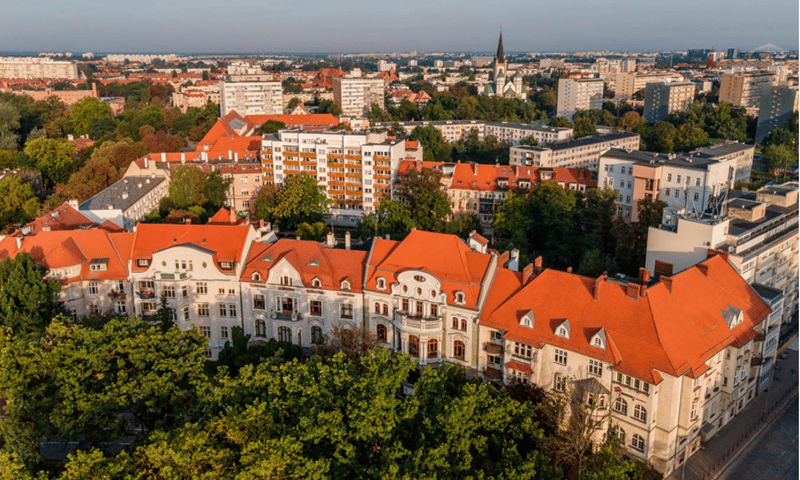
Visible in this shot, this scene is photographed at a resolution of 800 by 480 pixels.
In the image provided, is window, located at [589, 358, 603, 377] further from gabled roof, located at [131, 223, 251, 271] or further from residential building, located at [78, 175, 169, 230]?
residential building, located at [78, 175, 169, 230]

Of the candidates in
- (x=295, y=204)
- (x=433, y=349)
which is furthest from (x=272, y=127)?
(x=433, y=349)

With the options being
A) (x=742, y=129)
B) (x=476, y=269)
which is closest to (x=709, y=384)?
(x=476, y=269)

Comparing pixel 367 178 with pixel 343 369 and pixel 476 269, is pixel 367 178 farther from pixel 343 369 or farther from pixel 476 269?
pixel 343 369

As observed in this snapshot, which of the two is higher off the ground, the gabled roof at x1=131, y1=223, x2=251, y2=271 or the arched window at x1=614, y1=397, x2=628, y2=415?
the gabled roof at x1=131, y1=223, x2=251, y2=271

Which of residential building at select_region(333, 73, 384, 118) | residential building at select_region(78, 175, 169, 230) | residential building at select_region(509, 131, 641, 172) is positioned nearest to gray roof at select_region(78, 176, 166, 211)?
residential building at select_region(78, 175, 169, 230)

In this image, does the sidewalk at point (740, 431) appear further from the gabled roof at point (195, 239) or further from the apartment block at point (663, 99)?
the apartment block at point (663, 99)

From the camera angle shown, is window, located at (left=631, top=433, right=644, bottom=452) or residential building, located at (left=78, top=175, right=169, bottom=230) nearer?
window, located at (left=631, top=433, right=644, bottom=452)

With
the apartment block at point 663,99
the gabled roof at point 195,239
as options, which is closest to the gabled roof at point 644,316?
the gabled roof at point 195,239
